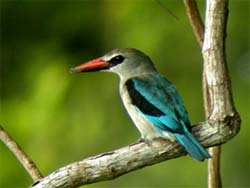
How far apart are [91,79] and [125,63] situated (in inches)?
99.0

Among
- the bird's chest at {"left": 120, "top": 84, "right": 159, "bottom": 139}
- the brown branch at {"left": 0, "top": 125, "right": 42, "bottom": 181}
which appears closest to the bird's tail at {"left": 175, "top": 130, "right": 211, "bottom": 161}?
the bird's chest at {"left": 120, "top": 84, "right": 159, "bottom": 139}

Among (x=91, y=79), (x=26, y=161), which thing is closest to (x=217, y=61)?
(x=26, y=161)

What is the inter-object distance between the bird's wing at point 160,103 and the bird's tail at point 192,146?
139 millimetres

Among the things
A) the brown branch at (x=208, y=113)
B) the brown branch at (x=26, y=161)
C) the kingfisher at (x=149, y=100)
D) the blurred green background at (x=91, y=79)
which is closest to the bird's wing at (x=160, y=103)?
the kingfisher at (x=149, y=100)

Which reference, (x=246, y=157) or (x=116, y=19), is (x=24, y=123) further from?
(x=246, y=157)

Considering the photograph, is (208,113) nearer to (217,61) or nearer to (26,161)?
(217,61)

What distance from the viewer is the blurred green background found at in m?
5.82

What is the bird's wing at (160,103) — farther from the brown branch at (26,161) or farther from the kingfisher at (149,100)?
the brown branch at (26,161)

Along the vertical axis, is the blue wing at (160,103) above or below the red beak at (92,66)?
below

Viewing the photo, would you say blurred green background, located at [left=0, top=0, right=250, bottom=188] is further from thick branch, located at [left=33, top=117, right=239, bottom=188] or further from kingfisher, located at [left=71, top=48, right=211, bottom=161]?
thick branch, located at [left=33, top=117, right=239, bottom=188]

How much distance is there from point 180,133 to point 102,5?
3.06 m

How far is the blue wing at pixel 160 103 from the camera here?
11.4 ft

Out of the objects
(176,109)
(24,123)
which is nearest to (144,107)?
(176,109)

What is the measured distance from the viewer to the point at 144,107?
364cm
